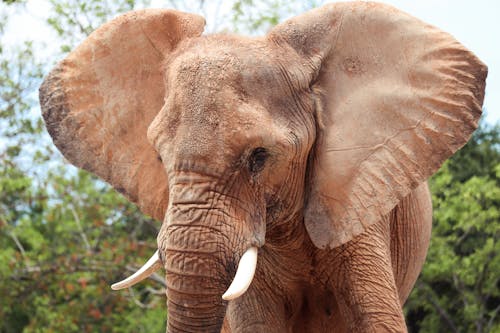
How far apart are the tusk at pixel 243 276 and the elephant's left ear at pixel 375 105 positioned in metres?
0.54

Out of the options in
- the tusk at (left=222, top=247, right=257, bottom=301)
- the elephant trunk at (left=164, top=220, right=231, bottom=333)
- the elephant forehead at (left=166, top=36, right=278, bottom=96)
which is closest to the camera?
the tusk at (left=222, top=247, right=257, bottom=301)

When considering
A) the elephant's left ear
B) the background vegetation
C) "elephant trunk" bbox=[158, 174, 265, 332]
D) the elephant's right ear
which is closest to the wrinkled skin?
"elephant trunk" bbox=[158, 174, 265, 332]

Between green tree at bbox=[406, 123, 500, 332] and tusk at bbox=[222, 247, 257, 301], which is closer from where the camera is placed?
tusk at bbox=[222, 247, 257, 301]

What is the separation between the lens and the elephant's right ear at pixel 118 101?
174 inches

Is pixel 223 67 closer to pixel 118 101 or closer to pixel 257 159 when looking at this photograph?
pixel 257 159

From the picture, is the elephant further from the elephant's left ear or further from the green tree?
the green tree

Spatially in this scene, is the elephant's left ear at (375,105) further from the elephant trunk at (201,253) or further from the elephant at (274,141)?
the elephant trunk at (201,253)

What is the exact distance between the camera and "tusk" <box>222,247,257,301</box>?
337cm

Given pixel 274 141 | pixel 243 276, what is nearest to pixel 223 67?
pixel 274 141

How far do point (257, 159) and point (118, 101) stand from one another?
1086mm

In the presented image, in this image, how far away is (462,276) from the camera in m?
12.4

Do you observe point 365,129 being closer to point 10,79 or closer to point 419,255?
point 419,255

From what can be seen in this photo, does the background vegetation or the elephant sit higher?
the elephant

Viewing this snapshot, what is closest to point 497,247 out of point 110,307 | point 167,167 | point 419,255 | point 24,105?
point 110,307
